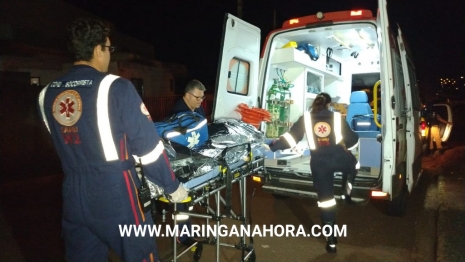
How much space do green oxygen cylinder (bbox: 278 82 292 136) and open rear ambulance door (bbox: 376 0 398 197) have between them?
2106mm

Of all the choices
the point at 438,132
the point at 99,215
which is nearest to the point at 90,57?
the point at 99,215

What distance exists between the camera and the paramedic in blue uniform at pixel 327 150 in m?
3.55

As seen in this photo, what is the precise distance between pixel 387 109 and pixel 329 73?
3.56m

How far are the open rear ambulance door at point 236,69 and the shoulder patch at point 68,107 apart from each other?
2.04 metres

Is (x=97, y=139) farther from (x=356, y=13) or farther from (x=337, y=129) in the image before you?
(x=356, y=13)

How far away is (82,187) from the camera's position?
1854mm

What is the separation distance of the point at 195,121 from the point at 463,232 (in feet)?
10.9

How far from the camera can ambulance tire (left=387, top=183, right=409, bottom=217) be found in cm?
427

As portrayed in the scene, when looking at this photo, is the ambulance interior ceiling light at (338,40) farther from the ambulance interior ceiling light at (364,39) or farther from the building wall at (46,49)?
the building wall at (46,49)

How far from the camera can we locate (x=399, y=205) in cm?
430

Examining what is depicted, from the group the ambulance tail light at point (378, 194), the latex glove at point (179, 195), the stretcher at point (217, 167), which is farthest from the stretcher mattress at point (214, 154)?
the ambulance tail light at point (378, 194)

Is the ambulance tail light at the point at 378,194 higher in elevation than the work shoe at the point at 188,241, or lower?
higher

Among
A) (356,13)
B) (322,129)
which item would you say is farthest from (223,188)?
(356,13)

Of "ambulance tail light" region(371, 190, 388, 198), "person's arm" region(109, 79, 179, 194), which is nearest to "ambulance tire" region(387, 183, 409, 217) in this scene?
"ambulance tail light" region(371, 190, 388, 198)
